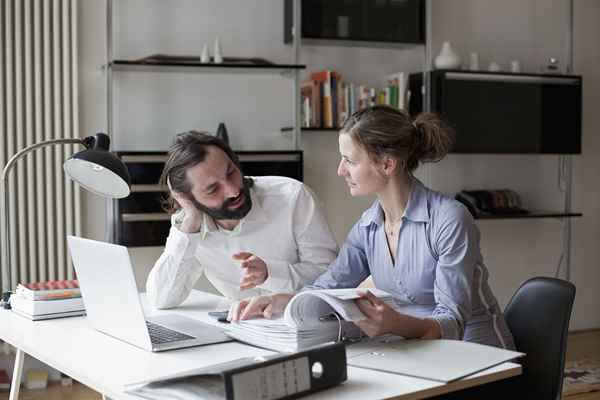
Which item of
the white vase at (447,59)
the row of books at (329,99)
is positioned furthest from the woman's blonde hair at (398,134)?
the white vase at (447,59)

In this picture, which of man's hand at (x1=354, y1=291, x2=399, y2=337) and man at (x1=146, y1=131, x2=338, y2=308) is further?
man at (x1=146, y1=131, x2=338, y2=308)

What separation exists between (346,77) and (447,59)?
0.60 meters

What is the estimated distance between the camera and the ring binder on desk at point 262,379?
4.48 feet

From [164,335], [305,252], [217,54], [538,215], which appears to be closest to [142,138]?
[217,54]

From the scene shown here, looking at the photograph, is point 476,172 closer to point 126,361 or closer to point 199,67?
point 199,67

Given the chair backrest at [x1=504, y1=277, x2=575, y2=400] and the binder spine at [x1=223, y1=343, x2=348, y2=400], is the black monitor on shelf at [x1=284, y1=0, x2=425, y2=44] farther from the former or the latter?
the binder spine at [x1=223, y1=343, x2=348, y2=400]

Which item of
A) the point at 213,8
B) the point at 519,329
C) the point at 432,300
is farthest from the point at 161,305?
the point at 213,8

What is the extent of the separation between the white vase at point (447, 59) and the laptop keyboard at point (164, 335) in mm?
3159

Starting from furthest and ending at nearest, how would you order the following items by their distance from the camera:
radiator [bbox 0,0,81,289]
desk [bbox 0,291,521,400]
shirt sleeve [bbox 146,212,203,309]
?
radiator [bbox 0,0,81,289], shirt sleeve [bbox 146,212,203,309], desk [bbox 0,291,521,400]

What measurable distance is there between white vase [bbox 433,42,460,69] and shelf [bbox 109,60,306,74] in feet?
3.02

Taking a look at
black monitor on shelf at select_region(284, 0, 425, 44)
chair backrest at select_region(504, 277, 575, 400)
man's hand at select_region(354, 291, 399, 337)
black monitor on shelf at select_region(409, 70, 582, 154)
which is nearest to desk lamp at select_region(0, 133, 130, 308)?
man's hand at select_region(354, 291, 399, 337)

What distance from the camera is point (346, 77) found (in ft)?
15.6

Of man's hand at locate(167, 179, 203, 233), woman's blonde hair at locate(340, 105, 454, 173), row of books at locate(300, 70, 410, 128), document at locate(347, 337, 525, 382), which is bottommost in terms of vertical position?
document at locate(347, 337, 525, 382)

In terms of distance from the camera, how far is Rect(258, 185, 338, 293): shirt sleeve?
263cm
